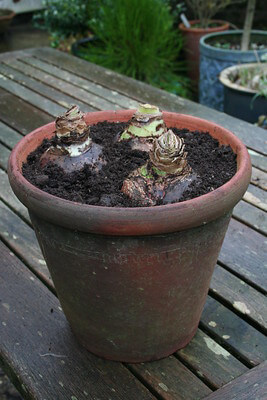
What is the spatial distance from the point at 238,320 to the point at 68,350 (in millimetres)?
495

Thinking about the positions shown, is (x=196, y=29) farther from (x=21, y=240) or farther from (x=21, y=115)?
(x=21, y=240)

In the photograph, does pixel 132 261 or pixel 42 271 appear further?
pixel 42 271


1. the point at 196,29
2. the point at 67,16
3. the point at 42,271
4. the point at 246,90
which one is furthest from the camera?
the point at 67,16

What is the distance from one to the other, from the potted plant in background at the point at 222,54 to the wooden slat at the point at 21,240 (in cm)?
241

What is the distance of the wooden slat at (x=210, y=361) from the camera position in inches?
52.0

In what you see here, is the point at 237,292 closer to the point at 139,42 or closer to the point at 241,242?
the point at 241,242

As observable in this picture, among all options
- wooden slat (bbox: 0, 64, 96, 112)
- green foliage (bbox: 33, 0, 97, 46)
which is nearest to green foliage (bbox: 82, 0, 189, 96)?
green foliage (bbox: 33, 0, 97, 46)

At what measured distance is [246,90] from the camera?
3.38 meters

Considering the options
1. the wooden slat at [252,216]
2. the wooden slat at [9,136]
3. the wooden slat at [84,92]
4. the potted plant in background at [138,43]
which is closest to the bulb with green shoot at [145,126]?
the wooden slat at [252,216]

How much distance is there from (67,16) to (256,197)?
368 cm

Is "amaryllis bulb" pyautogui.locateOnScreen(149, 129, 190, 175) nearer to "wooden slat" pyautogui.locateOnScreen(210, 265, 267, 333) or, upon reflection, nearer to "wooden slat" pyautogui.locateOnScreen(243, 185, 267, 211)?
"wooden slat" pyautogui.locateOnScreen(210, 265, 267, 333)

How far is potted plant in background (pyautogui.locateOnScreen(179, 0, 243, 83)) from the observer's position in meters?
4.62

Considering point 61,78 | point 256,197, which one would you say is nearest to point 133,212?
point 256,197

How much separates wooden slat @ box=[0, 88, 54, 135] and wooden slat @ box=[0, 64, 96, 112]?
0.47 feet
